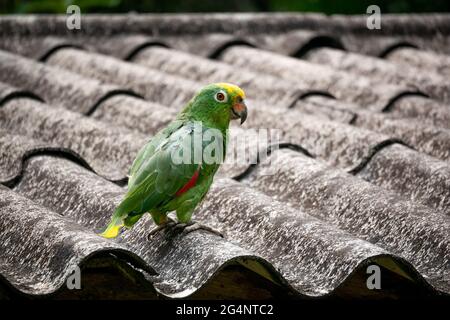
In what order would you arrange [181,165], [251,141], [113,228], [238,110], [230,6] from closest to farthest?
[113,228] → [181,165] → [238,110] → [251,141] → [230,6]

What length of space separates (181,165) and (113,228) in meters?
0.32

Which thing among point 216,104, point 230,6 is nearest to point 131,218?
point 216,104

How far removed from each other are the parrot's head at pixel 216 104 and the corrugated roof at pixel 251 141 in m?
0.32

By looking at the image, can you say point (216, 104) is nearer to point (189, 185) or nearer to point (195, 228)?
point (189, 185)

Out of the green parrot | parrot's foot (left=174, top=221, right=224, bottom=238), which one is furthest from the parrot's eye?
parrot's foot (left=174, top=221, right=224, bottom=238)

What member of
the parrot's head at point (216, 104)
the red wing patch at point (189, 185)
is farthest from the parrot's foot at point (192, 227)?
the parrot's head at point (216, 104)

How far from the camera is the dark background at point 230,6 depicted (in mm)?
8656

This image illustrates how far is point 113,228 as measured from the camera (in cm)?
268

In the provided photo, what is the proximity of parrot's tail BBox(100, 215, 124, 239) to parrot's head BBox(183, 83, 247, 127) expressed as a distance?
52 centimetres

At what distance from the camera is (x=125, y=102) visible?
4262 millimetres
